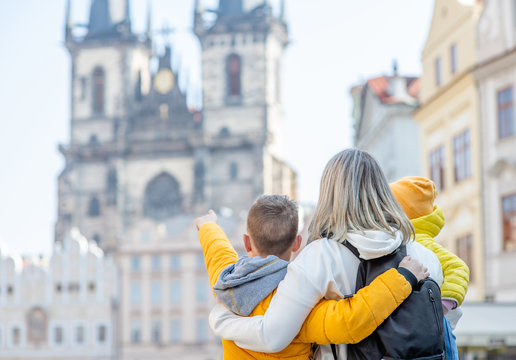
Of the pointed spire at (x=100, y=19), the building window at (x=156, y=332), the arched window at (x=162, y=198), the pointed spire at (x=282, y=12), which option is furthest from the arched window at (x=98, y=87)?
the building window at (x=156, y=332)

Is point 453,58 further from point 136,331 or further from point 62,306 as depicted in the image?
point 62,306

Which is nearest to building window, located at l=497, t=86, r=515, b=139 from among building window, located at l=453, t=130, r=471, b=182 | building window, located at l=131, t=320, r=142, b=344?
building window, located at l=453, t=130, r=471, b=182

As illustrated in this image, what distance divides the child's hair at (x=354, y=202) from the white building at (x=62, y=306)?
49406mm

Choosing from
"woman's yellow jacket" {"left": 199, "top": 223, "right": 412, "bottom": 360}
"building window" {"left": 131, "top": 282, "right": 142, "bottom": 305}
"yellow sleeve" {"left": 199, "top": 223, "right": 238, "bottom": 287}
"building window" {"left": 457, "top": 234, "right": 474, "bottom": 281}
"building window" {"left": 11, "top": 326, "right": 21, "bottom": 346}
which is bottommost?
"building window" {"left": 11, "top": 326, "right": 21, "bottom": 346}

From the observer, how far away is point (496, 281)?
18.7 m

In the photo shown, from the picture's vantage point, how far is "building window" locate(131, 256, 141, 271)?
5325 cm

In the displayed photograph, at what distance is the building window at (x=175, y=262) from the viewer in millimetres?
52812

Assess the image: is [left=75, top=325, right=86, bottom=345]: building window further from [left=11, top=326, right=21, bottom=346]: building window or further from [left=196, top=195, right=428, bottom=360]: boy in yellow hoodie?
[left=196, top=195, right=428, bottom=360]: boy in yellow hoodie

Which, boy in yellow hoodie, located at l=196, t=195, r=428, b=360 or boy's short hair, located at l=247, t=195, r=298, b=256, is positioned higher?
boy's short hair, located at l=247, t=195, r=298, b=256

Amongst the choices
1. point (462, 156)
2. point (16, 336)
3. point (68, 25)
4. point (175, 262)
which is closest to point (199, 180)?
point (175, 262)

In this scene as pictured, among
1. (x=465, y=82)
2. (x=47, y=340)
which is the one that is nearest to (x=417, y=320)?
(x=465, y=82)

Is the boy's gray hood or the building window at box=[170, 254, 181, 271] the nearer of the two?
the boy's gray hood

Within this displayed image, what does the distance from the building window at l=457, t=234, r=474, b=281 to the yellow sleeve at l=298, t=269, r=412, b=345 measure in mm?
17736

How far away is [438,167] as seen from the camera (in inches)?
934
